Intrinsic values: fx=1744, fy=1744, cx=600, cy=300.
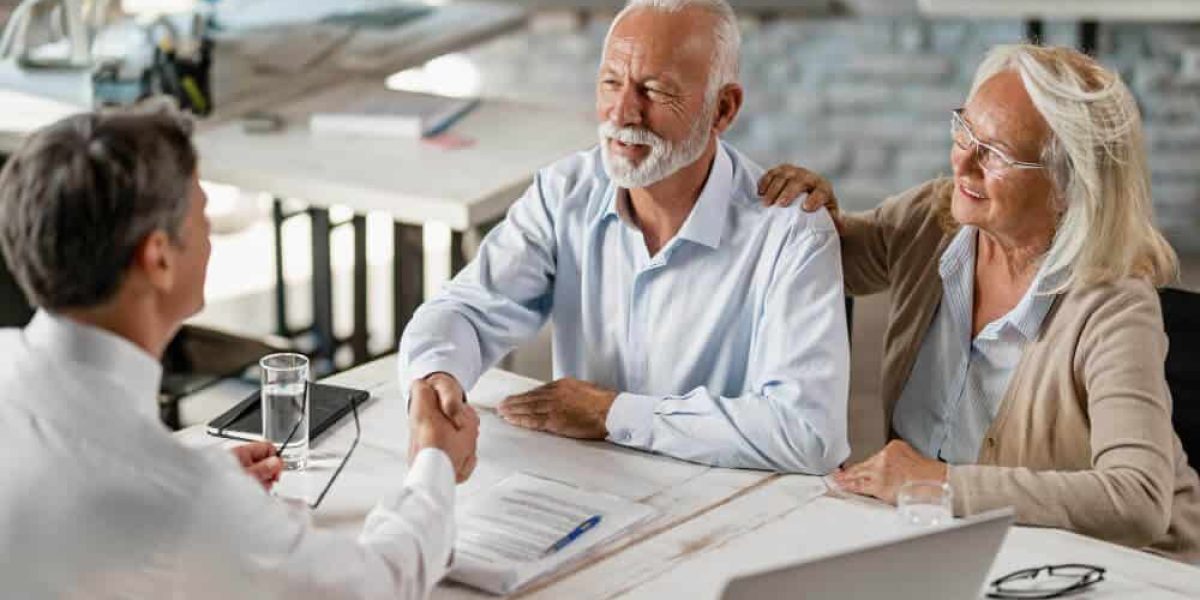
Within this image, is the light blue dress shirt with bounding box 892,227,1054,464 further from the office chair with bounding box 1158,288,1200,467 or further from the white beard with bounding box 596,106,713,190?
the white beard with bounding box 596,106,713,190

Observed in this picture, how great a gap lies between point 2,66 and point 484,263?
188cm

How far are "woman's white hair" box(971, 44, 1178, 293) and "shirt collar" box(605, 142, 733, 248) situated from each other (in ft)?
1.41

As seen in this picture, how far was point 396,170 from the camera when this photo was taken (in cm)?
333

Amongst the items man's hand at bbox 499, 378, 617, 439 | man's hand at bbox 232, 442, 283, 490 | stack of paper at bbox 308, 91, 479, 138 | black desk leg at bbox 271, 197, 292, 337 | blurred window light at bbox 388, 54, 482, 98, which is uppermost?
man's hand at bbox 232, 442, 283, 490

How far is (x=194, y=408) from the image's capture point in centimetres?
420

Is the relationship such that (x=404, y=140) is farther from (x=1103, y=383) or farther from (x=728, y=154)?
(x=1103, y=383)

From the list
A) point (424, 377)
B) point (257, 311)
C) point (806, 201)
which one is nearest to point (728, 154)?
point (806, 201)

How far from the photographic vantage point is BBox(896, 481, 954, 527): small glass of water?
6.21 feet

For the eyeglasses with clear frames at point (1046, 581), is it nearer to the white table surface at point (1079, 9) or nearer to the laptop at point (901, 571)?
the laptop at point (901, 571)

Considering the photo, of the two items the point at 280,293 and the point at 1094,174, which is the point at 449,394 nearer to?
the point at 1094,174

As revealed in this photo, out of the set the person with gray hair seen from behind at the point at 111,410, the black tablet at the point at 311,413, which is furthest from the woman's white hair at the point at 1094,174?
the person with gray hair seen from behind at the point at 111,410

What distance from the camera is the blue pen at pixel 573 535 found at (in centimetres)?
183

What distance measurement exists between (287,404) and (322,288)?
205 centimetres

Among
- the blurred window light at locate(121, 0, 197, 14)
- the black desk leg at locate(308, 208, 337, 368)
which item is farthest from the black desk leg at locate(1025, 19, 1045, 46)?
the blurred window light at locate(121, 0, 197, 14)
